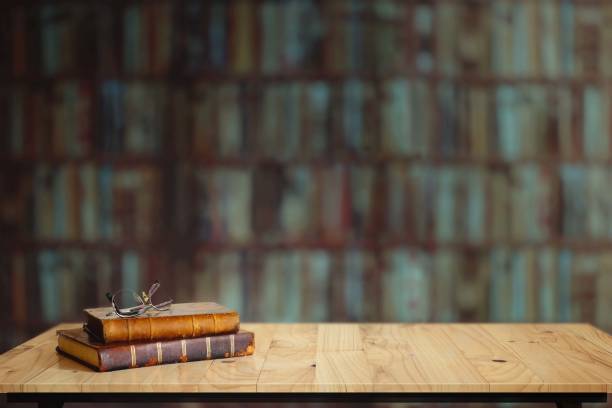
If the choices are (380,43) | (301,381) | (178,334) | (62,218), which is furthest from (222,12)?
(301,381)

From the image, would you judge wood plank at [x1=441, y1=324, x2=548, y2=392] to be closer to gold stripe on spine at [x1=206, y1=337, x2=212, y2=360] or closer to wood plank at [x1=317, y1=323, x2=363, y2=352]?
wood plank at [x1=317, y1=323, x2=363, y2=352]

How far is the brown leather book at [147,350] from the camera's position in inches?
61.0

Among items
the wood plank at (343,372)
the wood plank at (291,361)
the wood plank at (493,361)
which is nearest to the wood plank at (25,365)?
the wood plank at (291,361)

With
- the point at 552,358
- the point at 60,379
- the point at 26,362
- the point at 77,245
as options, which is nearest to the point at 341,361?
the point at 552,358

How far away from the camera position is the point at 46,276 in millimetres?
2891

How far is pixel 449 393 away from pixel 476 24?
5.70 feet

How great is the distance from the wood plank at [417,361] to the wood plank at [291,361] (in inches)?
5.2

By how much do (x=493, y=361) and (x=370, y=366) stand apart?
273 millimetres

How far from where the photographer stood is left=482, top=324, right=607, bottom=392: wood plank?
147 cm

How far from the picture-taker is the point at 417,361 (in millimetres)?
1657

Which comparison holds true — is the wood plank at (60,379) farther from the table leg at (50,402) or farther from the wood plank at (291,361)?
the wood plank at (291,361)

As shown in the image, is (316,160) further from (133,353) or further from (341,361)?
(133,353)

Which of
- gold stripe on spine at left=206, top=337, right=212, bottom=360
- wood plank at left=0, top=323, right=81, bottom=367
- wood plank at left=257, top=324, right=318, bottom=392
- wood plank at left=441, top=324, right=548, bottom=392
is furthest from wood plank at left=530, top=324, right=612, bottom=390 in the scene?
wood plank at left=0, top=323, right=81, bottom=367

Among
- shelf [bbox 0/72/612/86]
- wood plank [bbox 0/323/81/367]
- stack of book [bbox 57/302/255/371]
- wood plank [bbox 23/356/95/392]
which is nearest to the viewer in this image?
wood plank [bbox 23/356/95/392]
